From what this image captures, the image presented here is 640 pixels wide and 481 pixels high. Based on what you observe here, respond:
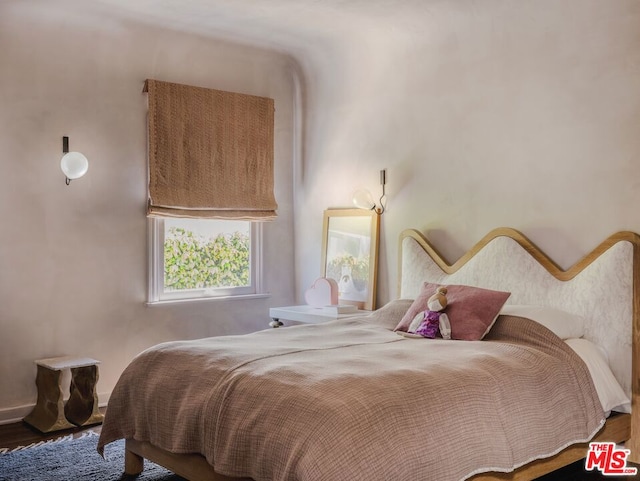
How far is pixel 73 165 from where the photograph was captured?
410 centimetres

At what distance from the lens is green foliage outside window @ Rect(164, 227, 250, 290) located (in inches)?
189

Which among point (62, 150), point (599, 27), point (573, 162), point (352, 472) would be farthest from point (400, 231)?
point (352, 472)

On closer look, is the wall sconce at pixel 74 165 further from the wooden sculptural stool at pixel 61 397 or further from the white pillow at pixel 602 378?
the white pillow at pixel 602 378

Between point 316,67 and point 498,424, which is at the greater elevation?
point 316,67

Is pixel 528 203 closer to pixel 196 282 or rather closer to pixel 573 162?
pixel 573 162

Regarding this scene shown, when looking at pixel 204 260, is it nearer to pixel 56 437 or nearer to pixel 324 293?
pixel 324 293

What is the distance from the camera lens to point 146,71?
464cm

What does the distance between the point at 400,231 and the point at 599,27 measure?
5.83 ft

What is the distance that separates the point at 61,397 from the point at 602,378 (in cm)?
292

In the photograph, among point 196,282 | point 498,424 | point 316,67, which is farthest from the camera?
point 316,67

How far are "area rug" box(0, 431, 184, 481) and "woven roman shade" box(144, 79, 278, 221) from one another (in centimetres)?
162

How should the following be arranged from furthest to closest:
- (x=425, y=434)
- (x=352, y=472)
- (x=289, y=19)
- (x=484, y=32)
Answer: (x=289, y=19)
(x=484, y=32)
(x=425, y=434)
(x=352, y=472)

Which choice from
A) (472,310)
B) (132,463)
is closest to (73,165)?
(132,463)

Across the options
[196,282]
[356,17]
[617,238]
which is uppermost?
[356,17]
